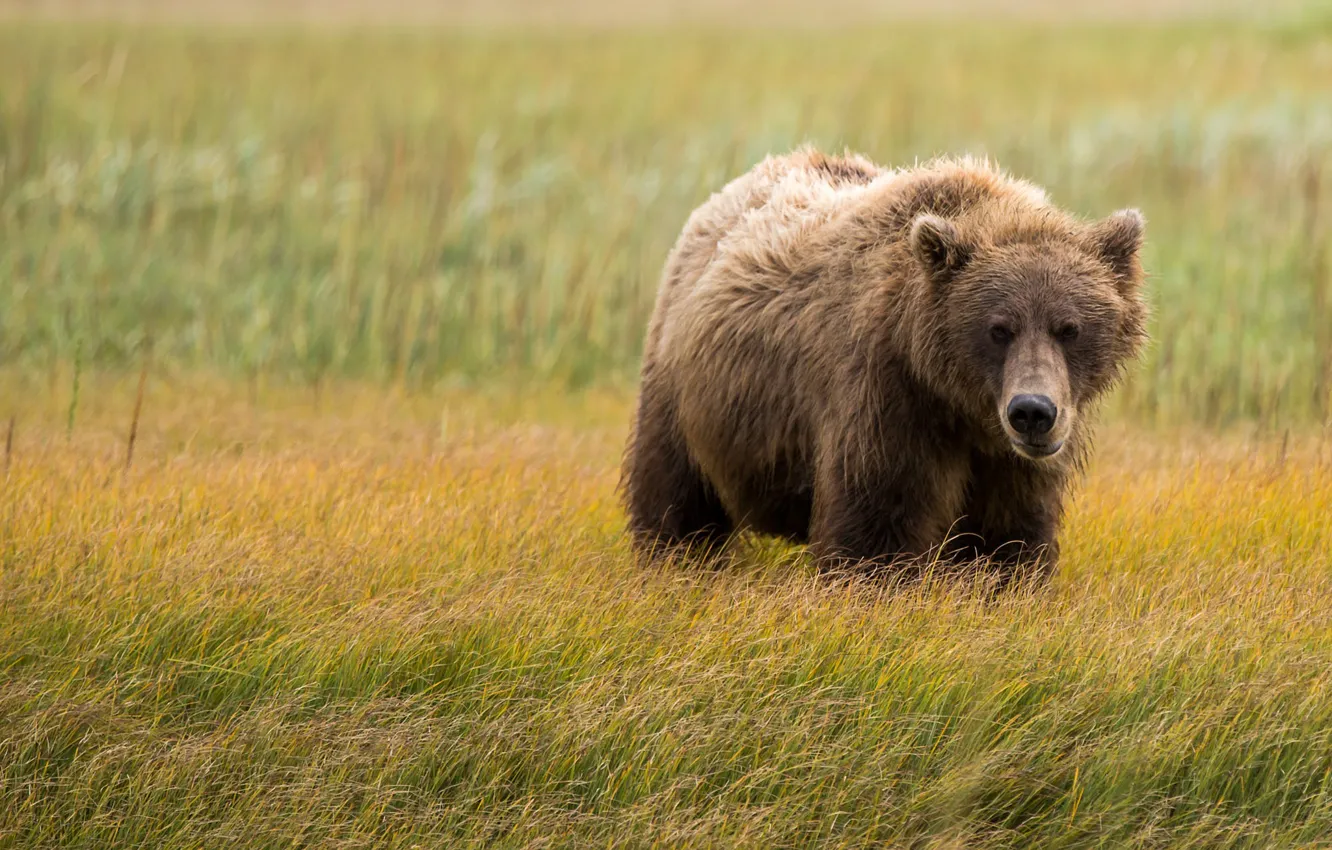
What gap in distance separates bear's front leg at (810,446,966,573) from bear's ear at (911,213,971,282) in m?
0.62

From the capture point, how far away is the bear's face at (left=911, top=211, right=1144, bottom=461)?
538 centimetres

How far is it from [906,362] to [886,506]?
50 cm

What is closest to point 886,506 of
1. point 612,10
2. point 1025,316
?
point 1025,316

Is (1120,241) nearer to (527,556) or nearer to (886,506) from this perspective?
(886,506)

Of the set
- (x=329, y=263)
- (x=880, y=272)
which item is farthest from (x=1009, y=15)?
(x=880, y=272)

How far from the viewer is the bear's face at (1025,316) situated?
5.38 meters

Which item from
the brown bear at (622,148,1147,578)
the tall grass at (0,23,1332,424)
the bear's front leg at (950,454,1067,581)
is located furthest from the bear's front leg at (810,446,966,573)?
the tall grass at (0,23,1332,424)

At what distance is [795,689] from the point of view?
4.95 meters

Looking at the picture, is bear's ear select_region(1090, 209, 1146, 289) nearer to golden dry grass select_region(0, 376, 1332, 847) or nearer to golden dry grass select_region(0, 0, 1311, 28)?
golden dry grass select_region(0, 376, 1332, 847)

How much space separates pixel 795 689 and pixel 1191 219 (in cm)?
1067

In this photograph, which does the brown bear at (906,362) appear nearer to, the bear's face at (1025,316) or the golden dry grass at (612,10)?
the bear's face at (1025,316)

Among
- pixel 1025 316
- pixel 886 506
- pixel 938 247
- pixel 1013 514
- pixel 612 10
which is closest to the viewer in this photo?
pixel 1025 316

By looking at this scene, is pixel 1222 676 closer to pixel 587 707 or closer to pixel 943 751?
pixel 943 751

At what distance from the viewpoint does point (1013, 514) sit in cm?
587
